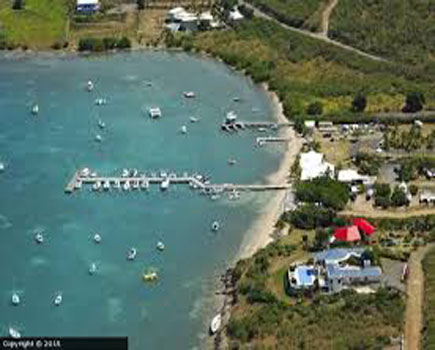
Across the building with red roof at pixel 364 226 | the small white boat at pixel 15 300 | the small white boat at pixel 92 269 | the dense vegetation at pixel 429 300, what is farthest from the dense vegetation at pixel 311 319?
the small white boat at pixel 15 300

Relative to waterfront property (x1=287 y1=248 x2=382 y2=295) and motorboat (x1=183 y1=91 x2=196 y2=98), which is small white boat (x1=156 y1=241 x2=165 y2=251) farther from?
motorboat (x1=183 y1=91 x2=196 y2=98)

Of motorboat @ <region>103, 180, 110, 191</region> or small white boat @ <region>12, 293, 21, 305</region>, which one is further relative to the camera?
motorboat @ <region>103, 180, 110, 191</region>

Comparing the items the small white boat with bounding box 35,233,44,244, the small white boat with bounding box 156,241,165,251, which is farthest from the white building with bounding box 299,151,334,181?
the small white boat with bounding box 35,233,44,244

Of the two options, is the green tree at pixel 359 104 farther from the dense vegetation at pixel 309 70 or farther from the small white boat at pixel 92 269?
the small white boat at pixel 92 269

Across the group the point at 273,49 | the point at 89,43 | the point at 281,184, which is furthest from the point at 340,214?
the point at 89,43

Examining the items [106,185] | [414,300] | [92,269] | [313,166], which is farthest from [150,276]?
[313,166]
